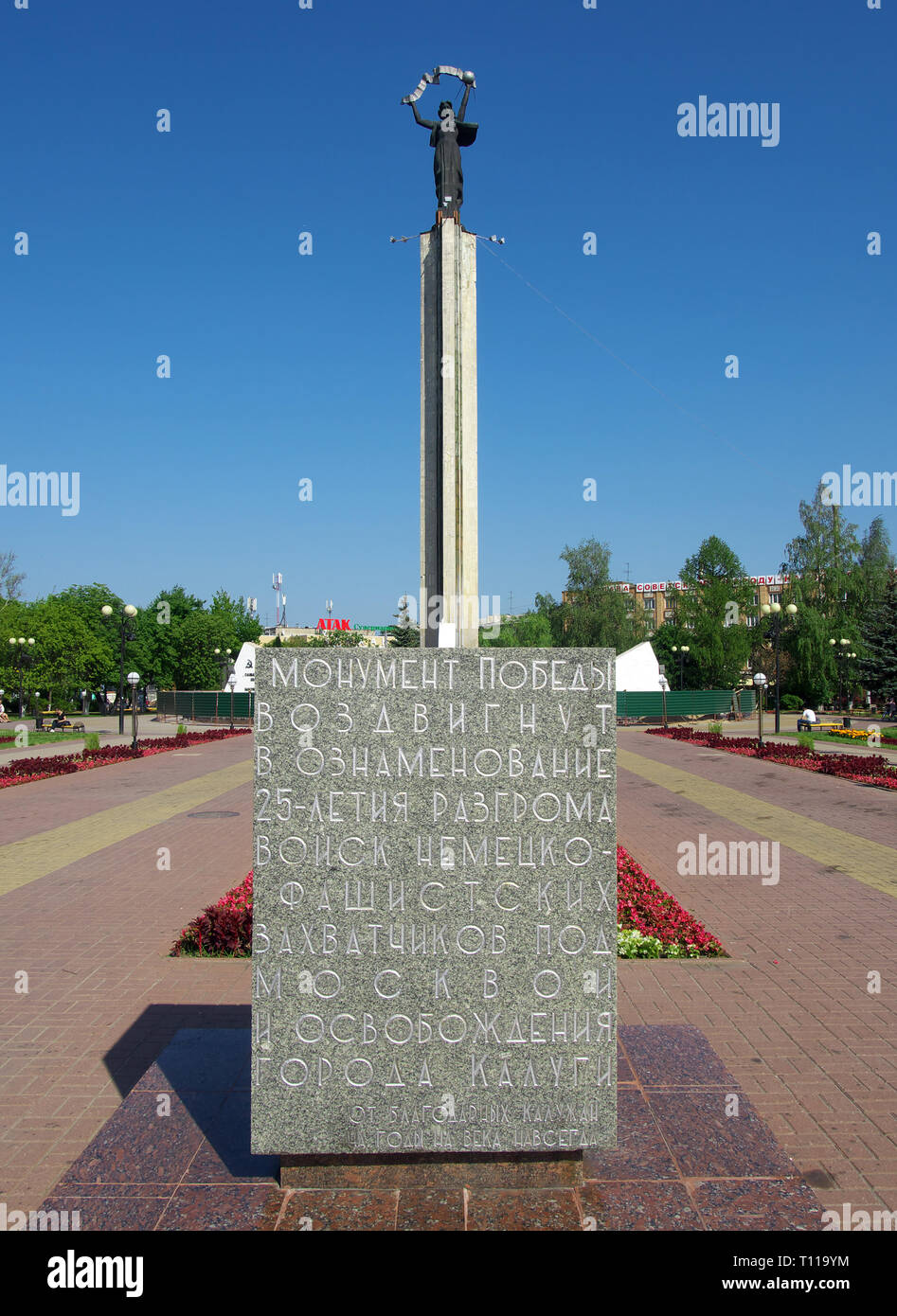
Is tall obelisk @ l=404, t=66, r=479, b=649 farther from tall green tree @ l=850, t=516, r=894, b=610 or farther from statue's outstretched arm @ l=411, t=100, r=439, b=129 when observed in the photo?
tall green tree @ l=850, t=516, r=894, b=610

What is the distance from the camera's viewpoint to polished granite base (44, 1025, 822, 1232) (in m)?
2.85

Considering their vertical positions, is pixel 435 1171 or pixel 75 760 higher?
pixel 435 1171

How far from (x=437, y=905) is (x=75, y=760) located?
20.0 m

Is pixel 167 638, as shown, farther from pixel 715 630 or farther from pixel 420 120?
pixel 420 120

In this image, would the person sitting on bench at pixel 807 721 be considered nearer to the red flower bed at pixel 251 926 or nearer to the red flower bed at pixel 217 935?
the red flower bed at pixel 251 926

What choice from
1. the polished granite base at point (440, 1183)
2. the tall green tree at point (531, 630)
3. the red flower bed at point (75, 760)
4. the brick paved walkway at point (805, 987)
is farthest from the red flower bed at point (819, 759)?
the tall green tree at point (531, 630)

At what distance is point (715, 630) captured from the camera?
173ft

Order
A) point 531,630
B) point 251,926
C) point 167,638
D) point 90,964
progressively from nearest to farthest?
point 251,926
point 90,964
point 167,638
point 531,630

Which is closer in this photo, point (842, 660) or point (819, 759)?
point (819, 759)

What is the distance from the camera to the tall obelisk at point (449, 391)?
1109 centimetres

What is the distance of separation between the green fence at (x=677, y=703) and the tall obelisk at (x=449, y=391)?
3112 centimetres

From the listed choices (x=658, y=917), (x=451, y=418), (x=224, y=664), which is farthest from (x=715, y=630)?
(x=658, y=917)

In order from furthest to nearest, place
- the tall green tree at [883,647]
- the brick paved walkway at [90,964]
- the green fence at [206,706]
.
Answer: the green fence at [206,706] → the tall green tree at [883,647] → the brick paved walkway at [90,964]
